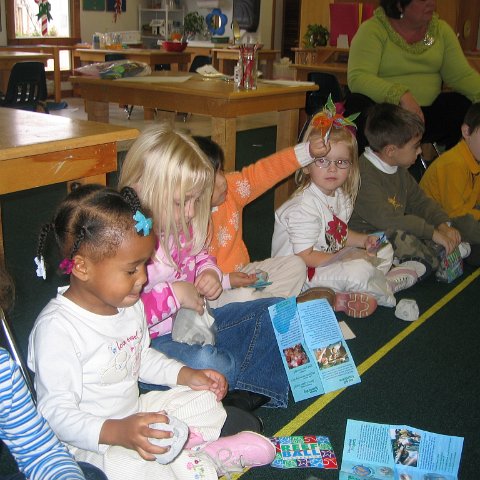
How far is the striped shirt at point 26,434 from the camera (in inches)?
36.5

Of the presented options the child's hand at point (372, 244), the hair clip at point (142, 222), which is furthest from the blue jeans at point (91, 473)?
the child's hand at point (372, 244)

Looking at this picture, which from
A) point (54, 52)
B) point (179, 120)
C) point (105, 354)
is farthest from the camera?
point (54, 52)

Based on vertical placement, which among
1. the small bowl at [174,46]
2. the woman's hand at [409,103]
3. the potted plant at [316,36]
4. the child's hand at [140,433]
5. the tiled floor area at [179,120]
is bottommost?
the tiled floor area at [179,120]

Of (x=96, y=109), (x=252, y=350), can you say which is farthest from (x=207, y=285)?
(x=96, y=109)

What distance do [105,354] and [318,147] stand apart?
1177 mm

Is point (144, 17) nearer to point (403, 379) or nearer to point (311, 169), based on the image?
point (311, 169)

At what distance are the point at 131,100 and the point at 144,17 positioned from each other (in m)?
7.70

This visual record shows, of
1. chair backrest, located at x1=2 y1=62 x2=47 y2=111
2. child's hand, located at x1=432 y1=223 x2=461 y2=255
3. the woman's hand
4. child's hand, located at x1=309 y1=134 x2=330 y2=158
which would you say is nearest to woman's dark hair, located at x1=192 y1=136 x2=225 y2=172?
child's hand, located at x1=309 y1=134 x2=330 y2=158

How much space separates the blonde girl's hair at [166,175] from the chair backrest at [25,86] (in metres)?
4.48

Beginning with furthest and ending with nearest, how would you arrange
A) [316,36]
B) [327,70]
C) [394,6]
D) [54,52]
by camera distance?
[54,52] < [316,36] < [327,70] < [394,6]

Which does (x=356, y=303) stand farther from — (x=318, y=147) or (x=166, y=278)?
(x=166, y=278)

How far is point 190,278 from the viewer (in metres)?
1.64

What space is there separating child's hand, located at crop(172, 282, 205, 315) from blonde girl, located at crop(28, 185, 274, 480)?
7.9 inches

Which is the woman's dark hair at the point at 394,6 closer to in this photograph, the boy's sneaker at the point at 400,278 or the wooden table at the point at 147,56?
the boy's sneaker at the point at 400,278
